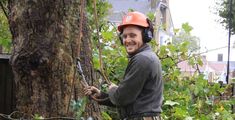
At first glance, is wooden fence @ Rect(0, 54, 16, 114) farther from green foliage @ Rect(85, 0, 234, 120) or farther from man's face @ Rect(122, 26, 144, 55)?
man's face @ Rect(122, 26, 144, 55)

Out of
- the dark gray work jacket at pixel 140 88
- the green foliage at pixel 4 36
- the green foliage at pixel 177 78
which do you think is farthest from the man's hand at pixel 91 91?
the green foliage at pixel 4 36

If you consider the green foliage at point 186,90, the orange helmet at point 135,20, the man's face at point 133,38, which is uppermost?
the orange helmet at point 135,20

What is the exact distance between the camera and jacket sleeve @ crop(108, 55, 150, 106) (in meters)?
2.92


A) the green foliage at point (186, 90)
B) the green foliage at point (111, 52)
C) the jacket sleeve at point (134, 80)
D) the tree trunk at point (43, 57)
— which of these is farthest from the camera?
the green foliage at point (186, 90)

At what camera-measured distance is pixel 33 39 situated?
11.2ft

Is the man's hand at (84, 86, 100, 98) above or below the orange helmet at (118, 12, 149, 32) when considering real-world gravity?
below

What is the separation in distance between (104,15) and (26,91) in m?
3.03

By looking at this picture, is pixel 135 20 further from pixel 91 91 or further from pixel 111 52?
pixel 111 52

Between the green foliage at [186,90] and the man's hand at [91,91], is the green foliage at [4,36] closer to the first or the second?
the green foliage at [186,90]

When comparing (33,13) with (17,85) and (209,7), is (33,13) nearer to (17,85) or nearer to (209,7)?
(17,85)

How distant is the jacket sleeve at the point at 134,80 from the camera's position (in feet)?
9.59

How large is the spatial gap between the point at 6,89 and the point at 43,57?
1.78 metres

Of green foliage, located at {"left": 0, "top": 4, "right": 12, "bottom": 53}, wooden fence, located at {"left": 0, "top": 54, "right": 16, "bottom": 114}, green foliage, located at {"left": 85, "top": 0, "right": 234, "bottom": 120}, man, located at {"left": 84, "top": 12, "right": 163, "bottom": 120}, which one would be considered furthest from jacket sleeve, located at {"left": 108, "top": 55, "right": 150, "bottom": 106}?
green foliage, located at {"left": 0, "top": 4, "right": 12, "bottom": 53}

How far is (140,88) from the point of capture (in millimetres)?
2963
